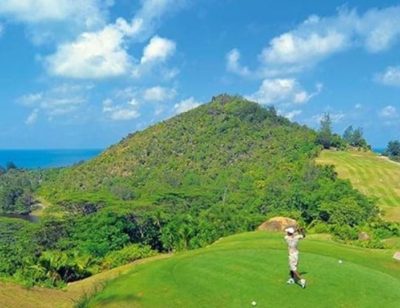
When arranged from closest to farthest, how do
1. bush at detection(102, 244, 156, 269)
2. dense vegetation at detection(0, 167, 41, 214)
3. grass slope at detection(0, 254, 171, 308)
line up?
grass slope at detection(0, 254, 171, 308) < bush at detection(102, 244, 156, 269) < dense vegetation at detection(0, 167, 41, 214)

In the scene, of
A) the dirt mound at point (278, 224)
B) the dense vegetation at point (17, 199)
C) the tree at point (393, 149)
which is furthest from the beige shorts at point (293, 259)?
the tree at point (393, 149)

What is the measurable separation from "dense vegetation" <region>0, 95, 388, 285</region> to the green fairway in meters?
10.5

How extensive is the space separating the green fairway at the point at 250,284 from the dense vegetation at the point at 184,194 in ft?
34.5

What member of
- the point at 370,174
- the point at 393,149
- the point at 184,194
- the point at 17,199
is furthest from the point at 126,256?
the point at 393,149

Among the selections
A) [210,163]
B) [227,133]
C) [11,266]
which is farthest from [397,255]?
[227,133]

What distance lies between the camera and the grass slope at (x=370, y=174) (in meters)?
94.3

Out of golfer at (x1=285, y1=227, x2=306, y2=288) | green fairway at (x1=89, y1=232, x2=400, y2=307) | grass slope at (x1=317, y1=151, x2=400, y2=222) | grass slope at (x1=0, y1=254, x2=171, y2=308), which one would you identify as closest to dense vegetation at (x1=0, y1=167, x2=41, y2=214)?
grass slope at (x1=317, y1=151, x2=400, y2=222)

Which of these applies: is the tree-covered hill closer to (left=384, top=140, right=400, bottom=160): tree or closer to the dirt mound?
(left=384, top=140, right=400, bottom=160): tree

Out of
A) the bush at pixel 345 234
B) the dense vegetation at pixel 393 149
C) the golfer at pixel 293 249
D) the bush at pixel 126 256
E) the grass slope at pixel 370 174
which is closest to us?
the golfer at pixel 293 249

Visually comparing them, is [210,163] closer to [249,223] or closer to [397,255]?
[249,223]

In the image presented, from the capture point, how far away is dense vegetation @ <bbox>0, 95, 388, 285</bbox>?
53.7 metres

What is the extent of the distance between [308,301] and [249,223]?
39628 mm

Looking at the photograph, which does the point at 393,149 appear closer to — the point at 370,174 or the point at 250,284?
the point at 370,174

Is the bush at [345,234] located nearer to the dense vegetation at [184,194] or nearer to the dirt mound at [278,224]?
the dense vegetation at [184,194]
